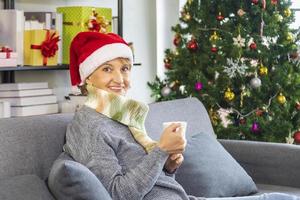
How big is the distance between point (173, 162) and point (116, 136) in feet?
0.81

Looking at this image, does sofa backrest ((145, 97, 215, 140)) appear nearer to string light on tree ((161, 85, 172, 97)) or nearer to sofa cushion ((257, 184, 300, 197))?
sofa cushion ((257, 184, 300, 197))

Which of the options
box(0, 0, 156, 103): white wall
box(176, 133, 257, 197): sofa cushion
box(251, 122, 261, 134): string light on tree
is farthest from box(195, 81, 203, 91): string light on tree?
box(176, 133, 257, 197): sofa cushion

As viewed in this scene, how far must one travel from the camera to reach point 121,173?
188 centimetres

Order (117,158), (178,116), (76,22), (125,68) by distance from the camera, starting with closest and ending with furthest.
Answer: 1. (117,158)
2. (125,68)
3. (178,116)
4. (76,22)

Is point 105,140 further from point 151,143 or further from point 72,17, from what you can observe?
point 72,17

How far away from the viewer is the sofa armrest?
2.75 meters

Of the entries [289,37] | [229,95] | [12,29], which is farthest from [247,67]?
[12,29]

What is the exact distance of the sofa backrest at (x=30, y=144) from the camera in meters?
1.97

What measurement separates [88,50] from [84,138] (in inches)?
14.7

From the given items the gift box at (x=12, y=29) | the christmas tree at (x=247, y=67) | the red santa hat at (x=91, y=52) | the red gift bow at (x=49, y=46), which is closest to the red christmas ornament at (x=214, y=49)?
the christmas tree at (x=247, y=67)

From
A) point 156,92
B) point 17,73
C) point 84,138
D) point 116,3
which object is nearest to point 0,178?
point 84,138

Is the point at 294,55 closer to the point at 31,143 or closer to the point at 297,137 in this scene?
the point at 297,137

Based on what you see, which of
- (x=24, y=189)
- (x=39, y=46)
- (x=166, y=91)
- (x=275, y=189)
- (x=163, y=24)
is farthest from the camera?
(x=163, y=24)

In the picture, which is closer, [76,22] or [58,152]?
[58,152]
